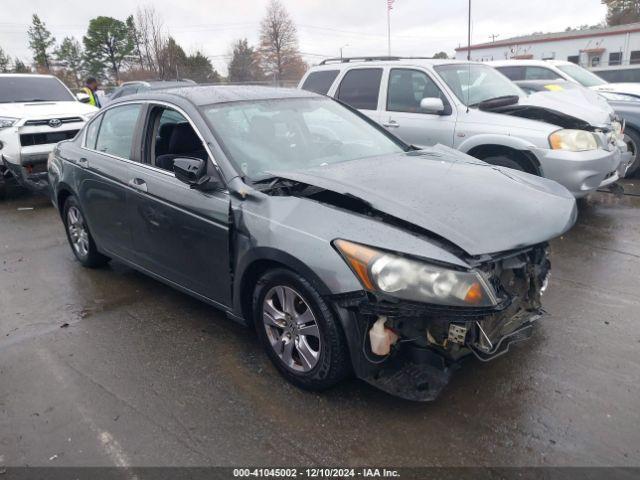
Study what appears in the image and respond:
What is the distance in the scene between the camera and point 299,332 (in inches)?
119

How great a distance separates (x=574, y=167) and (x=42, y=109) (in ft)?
26.9

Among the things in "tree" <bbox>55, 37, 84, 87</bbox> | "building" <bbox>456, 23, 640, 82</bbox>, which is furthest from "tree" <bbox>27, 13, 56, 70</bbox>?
"building" <bbox>456, 23, 640, 82</bbox>

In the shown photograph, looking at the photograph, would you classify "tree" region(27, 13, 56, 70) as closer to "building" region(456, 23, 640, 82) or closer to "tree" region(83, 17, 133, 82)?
"tree" region(83, 17, 133, 82)

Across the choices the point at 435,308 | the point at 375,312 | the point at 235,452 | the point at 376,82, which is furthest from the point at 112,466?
the point at 376,82

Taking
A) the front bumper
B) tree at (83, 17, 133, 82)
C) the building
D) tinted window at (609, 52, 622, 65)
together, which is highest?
tree at (83, 17, 133, 82)

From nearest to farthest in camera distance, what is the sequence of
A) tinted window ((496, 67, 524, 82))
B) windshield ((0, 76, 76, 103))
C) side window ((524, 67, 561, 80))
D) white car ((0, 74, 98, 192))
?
white car ((0, 74, 98, 192)), windshield ((0, 76, 76, 103)), side window ((524, 67, 561, 80)), tinted window ((496, 67, 524, 82))

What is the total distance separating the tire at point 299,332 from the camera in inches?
110

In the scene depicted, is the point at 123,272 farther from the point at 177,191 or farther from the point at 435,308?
the point at 435,308

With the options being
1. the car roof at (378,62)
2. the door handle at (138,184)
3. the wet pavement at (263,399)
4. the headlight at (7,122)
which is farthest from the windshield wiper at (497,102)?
the headlight at (7,122)

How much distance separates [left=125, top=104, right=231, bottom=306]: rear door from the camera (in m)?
3.39

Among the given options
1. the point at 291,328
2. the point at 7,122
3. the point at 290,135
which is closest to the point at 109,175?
the point at 290,135

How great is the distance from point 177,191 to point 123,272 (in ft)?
6.50

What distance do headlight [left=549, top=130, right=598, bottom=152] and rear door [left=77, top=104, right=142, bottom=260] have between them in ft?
13.9

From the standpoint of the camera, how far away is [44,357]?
367 cm
